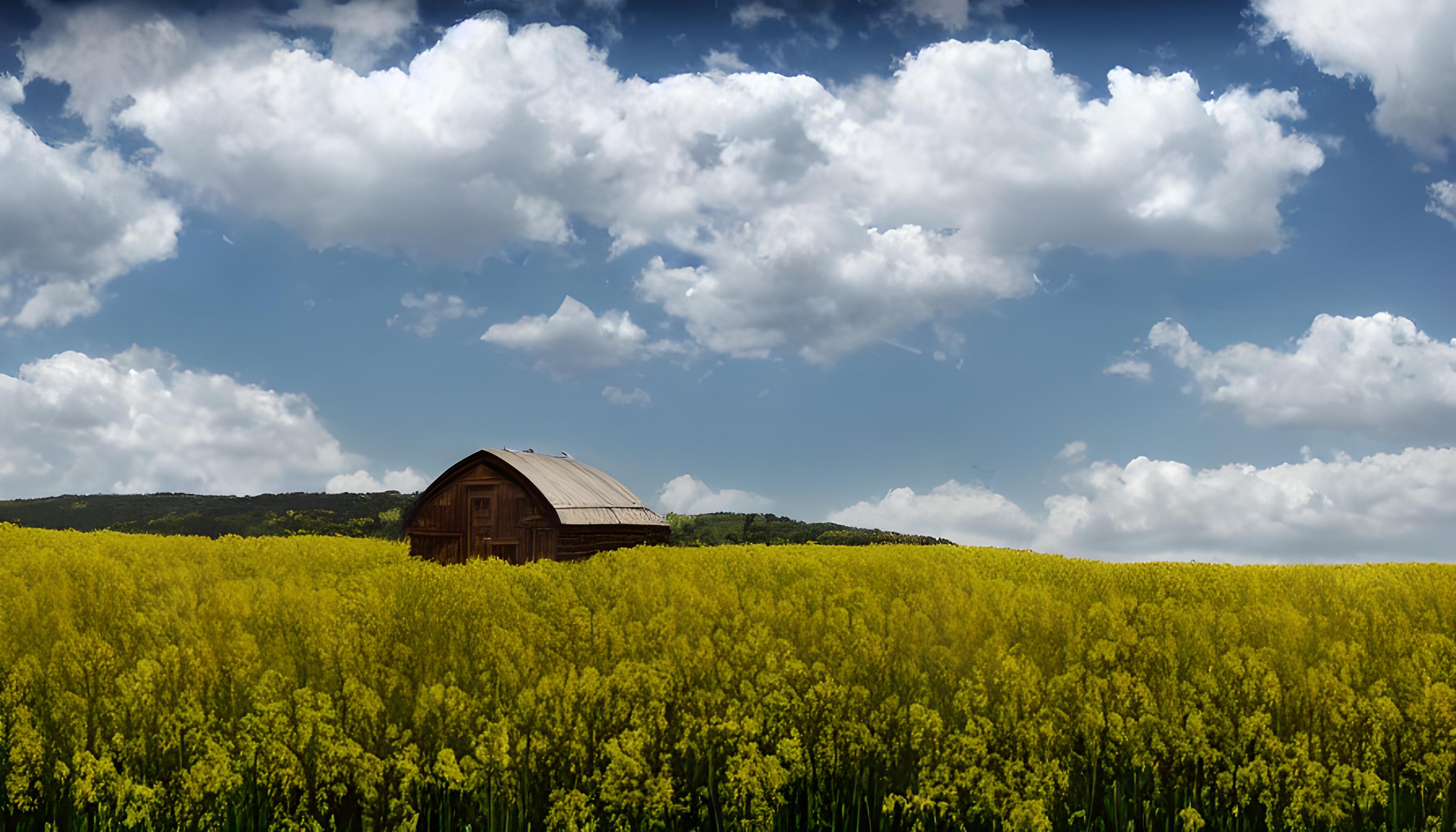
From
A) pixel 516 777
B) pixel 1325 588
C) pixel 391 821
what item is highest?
pixel 1325 588

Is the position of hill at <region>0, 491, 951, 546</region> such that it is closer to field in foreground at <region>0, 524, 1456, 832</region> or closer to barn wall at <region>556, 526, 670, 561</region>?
barn wall at <region>556, 526, 670, 561</region>

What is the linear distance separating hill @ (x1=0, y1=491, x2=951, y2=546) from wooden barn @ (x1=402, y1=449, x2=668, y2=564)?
61.1 ft

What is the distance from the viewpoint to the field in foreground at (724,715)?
7.11m

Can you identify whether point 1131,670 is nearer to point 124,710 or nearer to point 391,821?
point 391,821

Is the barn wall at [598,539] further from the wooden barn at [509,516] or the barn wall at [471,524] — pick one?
the barn wall at [471,524]

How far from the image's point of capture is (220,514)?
218 ft

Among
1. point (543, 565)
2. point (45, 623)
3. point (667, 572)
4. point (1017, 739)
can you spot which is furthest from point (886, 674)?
point (543, 565)

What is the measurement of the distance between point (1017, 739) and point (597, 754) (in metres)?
3.71

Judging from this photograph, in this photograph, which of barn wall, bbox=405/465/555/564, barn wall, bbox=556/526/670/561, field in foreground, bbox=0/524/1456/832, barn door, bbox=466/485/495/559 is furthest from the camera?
barn door, bbox=466/485/495/559

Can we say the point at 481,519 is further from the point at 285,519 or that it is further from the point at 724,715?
the point at 285,519

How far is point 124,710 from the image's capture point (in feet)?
26.6

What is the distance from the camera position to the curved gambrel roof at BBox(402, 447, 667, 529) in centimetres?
2478

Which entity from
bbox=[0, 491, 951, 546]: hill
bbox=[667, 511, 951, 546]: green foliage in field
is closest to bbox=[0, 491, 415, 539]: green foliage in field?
bbox=[0, 491, 951, 546]: hill

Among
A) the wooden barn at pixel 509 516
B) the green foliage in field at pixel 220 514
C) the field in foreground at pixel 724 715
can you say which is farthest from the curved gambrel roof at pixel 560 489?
the green foliage in field at pixel 220 514
